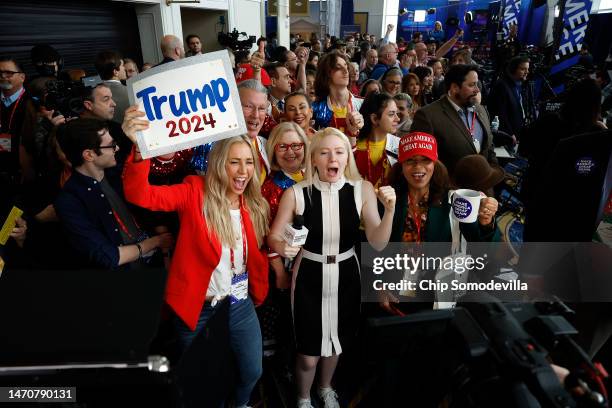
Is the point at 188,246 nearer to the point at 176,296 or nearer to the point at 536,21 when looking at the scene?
the point at 176,296

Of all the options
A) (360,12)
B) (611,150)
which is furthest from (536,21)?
(611,150)

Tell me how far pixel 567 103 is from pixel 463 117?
30.0 inches

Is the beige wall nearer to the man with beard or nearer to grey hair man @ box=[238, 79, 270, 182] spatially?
the man with beard

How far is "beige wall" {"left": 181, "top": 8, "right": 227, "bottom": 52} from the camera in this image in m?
10.8

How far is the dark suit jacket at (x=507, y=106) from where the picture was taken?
5.47 meters

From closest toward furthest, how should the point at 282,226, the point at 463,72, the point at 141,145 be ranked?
the point at 141,145 → the point at 282,226 → the point at 463,72

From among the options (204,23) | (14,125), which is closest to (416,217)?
(14,125)

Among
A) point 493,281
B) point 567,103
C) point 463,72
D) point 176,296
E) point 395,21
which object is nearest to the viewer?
point 176,296

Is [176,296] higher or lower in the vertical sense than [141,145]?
lower

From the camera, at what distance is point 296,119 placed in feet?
10.3

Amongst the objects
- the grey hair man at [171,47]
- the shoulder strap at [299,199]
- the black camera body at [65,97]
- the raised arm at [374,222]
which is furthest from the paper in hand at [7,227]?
the grey hair man at [171,47]

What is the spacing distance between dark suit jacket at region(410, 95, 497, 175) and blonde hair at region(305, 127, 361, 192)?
1.34 m

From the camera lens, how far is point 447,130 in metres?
3.28

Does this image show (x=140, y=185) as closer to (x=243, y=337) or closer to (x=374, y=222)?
(x=243, y=337)
